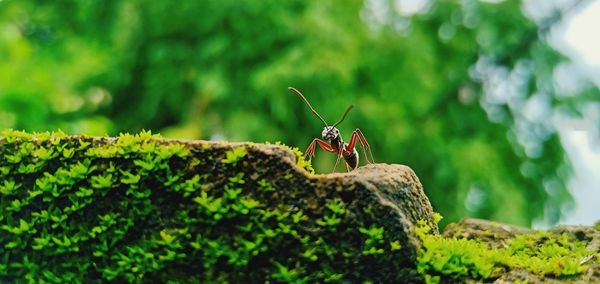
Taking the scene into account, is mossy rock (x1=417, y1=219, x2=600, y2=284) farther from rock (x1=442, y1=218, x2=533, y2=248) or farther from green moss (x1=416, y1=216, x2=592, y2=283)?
rock (x1=442, y1=218, x2=533, y2=248)

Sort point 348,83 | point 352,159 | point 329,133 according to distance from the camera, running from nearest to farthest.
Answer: point 329,133, point 352,159, point 348,83

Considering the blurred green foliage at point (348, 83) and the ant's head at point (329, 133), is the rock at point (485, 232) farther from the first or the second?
the blurred green foliage at point (348, 83)

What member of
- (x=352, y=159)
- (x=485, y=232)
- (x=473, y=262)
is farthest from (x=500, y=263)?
(x=352, y=159)

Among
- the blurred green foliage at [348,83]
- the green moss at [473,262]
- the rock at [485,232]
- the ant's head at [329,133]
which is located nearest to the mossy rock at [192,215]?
the green moss at [473,262]

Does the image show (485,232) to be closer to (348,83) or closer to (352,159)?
(352,159)

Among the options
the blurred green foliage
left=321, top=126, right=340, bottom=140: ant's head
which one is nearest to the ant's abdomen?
left=321, top=126, right=340, bottom=140: ant's head

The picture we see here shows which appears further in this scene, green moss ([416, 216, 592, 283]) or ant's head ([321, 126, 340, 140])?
ant's head ([321, 126, 340, 140])

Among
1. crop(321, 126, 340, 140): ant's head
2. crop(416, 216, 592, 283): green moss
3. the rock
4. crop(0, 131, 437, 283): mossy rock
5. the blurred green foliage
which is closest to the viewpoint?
crop(0, 131, 437, 283): mossy rock
